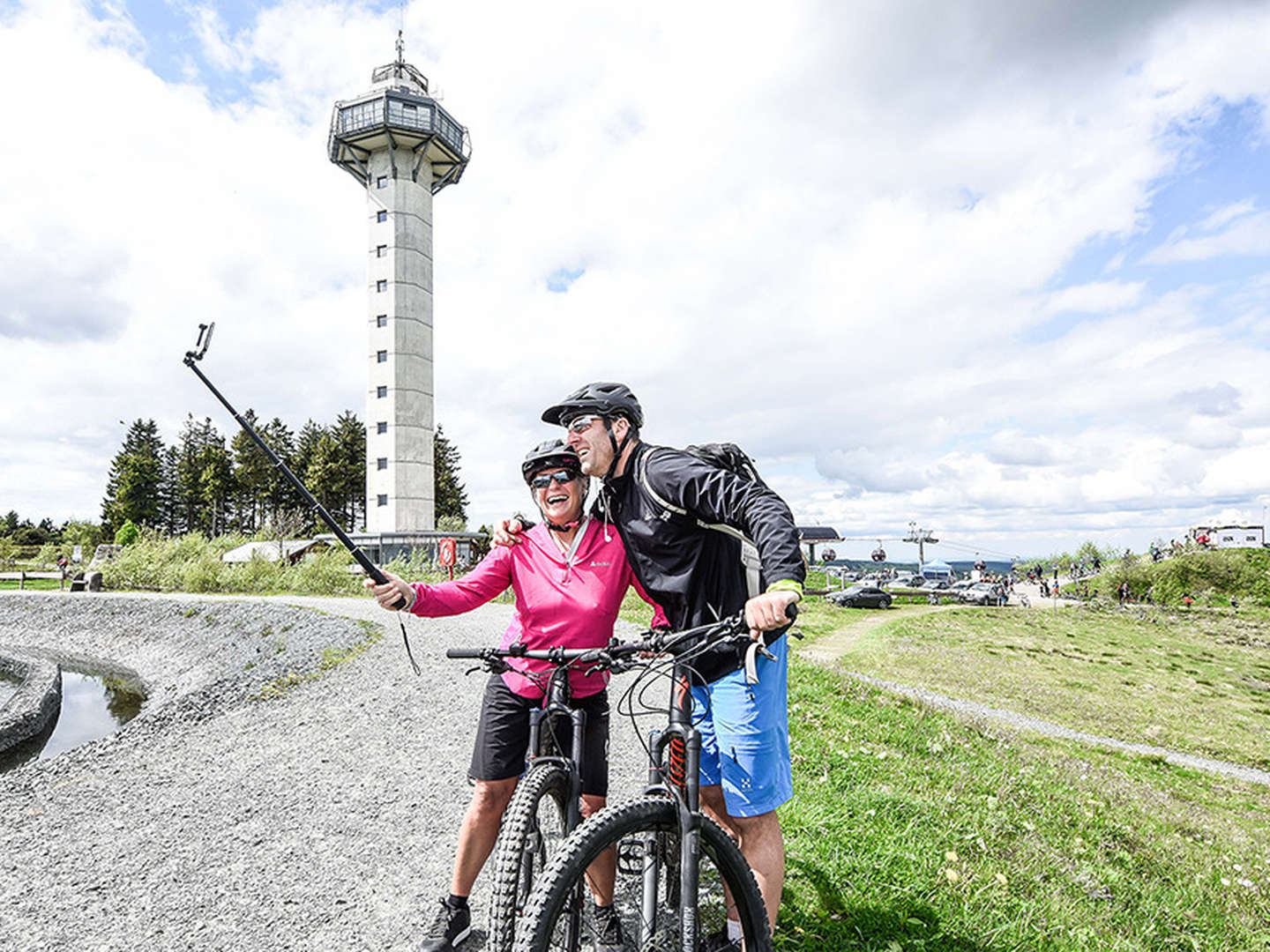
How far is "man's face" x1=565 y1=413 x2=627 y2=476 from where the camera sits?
301cm

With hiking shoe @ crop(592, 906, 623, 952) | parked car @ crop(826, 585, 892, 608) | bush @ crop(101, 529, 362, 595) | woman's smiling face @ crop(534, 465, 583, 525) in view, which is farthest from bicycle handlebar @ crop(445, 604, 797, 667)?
parked car @ crop(826, 585, 892, 608)

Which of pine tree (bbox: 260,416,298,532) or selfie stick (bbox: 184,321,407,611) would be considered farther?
pine tree (bbox: 260,416,298,532)

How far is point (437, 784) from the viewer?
6125 millimetres

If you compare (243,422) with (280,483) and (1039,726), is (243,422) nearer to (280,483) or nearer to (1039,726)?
(1039,726)

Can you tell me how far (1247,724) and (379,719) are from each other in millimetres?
25209

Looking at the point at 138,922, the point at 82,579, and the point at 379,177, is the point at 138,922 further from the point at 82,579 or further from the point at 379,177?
the point at 379,177

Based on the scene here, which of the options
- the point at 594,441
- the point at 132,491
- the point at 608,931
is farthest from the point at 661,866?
the point at 132,491

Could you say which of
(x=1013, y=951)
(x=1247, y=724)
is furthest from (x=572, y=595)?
(x=1247, y=724)

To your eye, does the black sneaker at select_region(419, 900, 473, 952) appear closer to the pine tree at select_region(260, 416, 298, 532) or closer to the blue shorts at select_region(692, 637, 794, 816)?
the blue shorts at select_region(692, 637, 794, 816)

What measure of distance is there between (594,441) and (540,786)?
1415mm

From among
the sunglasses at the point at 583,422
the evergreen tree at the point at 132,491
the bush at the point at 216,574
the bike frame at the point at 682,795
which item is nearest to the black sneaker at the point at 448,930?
the bike frame at the point at 682,795

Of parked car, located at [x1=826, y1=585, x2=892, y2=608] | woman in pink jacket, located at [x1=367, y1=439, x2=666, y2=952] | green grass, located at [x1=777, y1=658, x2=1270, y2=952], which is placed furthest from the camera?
parked car, located at [x1=826, y1=585, x2=892, y2=608]

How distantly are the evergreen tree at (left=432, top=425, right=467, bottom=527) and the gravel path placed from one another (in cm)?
5784

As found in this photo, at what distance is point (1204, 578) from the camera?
55750 millimetres
